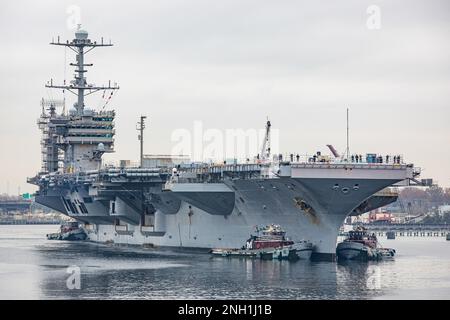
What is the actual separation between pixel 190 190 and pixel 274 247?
5899 millimetres

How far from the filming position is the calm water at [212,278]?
40.8 metres

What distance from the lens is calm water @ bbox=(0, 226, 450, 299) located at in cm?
4081

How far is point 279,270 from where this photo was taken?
49.2m

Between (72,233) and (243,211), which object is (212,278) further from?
(72,233)

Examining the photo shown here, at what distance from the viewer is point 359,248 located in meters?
56.9

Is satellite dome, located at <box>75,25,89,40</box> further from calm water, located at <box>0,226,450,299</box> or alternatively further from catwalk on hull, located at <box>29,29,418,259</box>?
calm water, located at <box>0,226,450,299</box>

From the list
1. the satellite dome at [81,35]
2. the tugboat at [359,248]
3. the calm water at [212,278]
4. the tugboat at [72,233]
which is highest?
the satellite dome at [81,35]

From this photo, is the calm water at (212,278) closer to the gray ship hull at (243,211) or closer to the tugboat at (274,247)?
the tugboat at (274,247)

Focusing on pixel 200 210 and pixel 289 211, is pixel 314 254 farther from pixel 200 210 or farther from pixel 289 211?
pixel 200 210

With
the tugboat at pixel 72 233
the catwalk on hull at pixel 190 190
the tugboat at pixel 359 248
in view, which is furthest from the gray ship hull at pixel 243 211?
the tugboat at pixel 72 233

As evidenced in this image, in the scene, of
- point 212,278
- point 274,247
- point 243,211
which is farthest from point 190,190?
point 212,278

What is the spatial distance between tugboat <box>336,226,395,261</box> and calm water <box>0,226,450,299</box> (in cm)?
112

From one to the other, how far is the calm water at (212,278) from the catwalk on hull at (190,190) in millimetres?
1974
